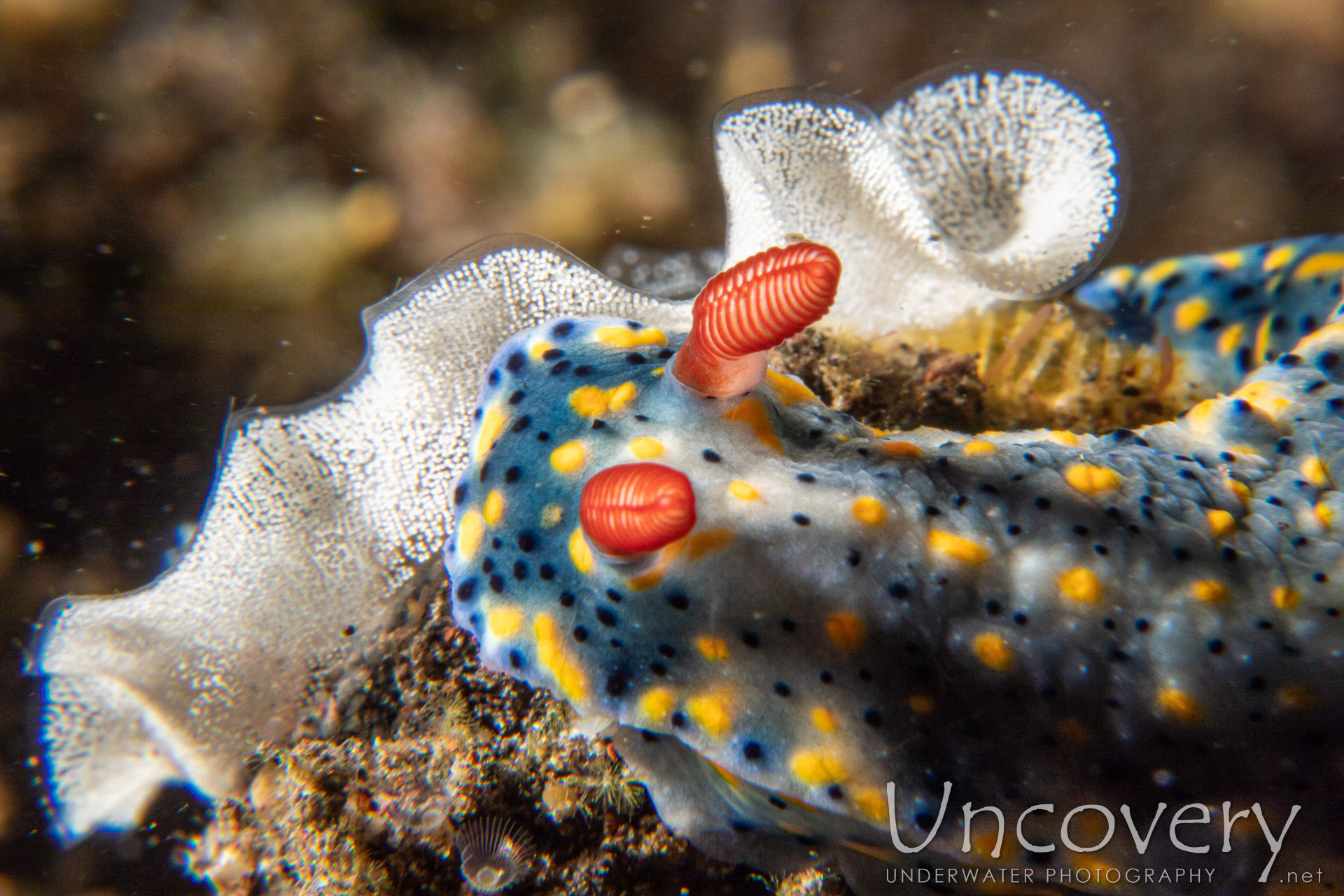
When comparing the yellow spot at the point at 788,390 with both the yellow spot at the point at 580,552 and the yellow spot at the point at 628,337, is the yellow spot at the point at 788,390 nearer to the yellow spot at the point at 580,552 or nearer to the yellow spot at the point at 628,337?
the yellow spot at the point at 628,337

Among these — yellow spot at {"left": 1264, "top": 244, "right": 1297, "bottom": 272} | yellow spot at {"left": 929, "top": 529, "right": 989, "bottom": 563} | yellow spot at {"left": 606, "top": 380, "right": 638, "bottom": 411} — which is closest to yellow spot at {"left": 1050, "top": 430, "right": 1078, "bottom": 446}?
yellow spot at {"left": 929, "top": 529, "right": 989, "bottom": 563}

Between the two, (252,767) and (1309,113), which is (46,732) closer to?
(252,767)

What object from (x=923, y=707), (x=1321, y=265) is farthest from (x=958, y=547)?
(x=1321, y=265)

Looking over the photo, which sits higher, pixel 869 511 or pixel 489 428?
pixel 869 511

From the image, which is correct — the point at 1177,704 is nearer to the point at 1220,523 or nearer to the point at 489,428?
the point at 1220,523

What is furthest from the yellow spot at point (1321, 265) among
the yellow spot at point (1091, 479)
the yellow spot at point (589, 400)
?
the yellow spot at point (589, 400)

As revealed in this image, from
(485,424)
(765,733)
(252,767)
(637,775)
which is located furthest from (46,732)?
(765,733)

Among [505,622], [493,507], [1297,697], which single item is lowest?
[505,622]
